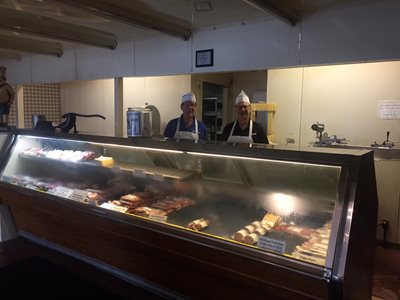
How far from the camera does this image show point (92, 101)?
230 inches

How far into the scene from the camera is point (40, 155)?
9.58 feet

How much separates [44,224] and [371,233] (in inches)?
88.8

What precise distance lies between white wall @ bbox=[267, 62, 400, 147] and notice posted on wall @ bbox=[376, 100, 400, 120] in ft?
0.11

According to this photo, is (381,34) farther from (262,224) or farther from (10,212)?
(10,212)

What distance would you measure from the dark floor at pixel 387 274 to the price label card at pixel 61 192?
229cm

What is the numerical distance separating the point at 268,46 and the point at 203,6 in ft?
2.35

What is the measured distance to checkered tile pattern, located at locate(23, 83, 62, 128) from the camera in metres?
6.07

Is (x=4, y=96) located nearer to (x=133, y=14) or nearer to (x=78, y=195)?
(x=133, y=14)

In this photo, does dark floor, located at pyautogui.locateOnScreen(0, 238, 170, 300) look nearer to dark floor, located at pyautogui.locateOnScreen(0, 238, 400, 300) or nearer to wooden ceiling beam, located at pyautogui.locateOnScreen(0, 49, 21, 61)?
dark floor, located at pyautogui.locateOnScreen(0, 238, 400, 300)

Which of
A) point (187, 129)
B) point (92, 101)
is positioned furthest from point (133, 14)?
point (92, 101)

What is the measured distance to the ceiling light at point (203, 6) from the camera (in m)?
2.68

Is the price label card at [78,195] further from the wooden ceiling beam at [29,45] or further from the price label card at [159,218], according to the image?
the wooden ceiling beam at [29,45]

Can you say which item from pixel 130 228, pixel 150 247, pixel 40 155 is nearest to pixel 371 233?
pixel 150 247

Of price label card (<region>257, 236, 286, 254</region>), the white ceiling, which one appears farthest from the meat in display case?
the white ceiling
